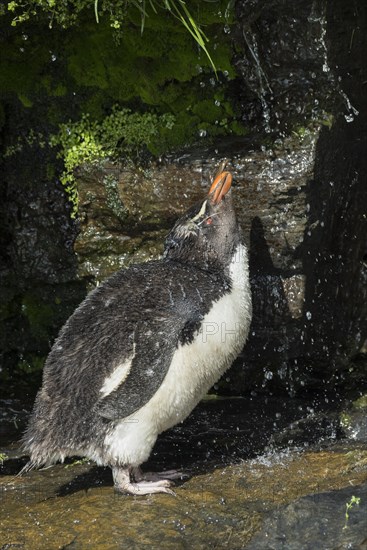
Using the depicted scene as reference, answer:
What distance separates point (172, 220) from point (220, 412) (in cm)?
131

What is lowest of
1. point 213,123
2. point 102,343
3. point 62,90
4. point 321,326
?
point 321,326

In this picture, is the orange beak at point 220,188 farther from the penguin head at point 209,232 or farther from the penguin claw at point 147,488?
the penguin claw at point 147,488

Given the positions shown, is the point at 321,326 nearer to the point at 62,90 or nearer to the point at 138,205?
the point at 138,205

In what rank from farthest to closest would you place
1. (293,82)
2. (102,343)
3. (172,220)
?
(172,220), (293,82), (102,343)

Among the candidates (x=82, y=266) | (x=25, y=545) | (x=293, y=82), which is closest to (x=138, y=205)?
(x=82, y=266)

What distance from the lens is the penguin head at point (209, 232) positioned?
17.7 feet

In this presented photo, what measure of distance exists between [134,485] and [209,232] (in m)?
1.51

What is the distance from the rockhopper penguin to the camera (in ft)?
15.4

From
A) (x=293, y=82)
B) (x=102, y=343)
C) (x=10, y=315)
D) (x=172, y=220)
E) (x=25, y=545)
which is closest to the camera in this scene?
(x=25, y=545)

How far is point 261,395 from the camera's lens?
6438mm

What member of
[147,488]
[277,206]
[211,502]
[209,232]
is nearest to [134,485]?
[147,488]

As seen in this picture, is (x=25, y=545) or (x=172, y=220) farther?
(x=172, y=220)

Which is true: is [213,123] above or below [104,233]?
above

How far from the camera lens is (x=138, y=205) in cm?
617
